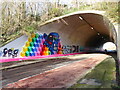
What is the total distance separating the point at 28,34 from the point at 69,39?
32.0 ft

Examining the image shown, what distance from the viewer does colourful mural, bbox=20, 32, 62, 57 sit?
16281 mm

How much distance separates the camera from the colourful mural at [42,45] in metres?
16.3

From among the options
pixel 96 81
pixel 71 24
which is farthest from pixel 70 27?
pixel 96 81

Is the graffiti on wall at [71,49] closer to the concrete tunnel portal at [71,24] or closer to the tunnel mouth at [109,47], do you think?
the concrete tunnel portal at [71,24]

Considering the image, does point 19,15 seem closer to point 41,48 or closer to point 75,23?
point 41,48

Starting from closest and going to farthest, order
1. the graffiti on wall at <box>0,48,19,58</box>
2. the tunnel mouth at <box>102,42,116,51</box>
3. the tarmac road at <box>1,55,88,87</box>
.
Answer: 1. the tarmac road at <box>1,55,88,87</box>
2. the graffiti on wall at <box>0,48,19,58</box>
3. the tunnel mouth at <box>102,42,116,51</box>

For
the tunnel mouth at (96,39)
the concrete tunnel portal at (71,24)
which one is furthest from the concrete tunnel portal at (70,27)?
the tunnel mouth at (96,39)

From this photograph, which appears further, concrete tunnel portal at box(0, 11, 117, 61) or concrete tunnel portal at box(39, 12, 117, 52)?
concrete tunnel portal at box(39, 12, 117, 52)

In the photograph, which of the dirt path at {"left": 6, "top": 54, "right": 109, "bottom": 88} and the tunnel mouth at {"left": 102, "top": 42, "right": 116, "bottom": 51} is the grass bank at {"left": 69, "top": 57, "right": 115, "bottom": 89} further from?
the tunnel mouth at {"left": 102, "top": 42, "right": 116, "bottom": 51}

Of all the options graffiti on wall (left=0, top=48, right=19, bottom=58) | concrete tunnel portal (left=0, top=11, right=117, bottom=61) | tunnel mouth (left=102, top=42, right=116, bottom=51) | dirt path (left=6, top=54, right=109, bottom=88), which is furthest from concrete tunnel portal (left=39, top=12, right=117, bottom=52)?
tunnel mouth (left=102, top=42, right=116, bottom=51)

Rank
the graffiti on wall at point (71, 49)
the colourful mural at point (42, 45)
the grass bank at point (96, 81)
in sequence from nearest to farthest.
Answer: the grass bank at point (96, 81) < the colourful mural at point (42, 45) < the graffiti on wall at point (71, 49)

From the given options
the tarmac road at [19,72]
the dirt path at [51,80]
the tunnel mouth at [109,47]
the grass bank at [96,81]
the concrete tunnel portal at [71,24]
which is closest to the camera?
the grass bank at [96,81]

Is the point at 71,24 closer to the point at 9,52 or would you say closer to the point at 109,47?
the point at 9,52

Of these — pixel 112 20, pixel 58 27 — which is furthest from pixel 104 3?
pixel 58 27
